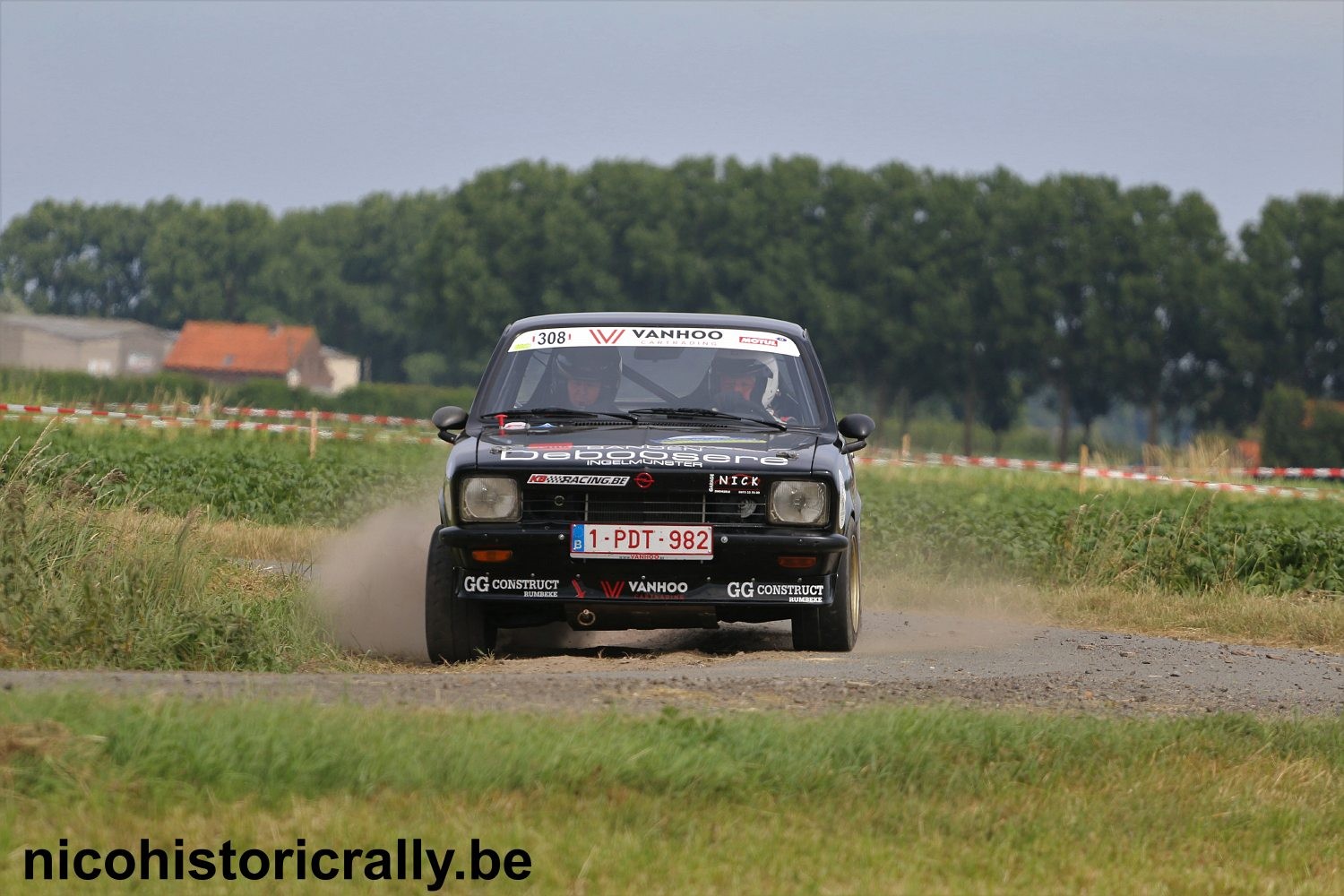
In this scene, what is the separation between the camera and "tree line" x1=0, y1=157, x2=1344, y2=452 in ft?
287

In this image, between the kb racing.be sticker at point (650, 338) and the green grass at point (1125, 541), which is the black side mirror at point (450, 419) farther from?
the green grass at point (1125, 541)

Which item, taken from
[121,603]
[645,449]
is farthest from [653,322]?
[121,603]

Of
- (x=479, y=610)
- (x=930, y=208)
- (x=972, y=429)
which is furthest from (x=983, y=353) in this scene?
(x=479, y=610)

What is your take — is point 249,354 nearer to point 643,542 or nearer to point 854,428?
point 854,428

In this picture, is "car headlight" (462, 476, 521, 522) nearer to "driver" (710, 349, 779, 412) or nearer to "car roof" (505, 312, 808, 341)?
"driver" (710, 349, 779, 412)

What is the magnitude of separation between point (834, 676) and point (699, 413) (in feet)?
7.38

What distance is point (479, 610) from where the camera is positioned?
31.7 ft

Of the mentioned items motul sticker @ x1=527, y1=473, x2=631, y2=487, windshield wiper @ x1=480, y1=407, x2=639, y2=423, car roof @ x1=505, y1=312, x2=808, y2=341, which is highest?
car roof @ x1=505, y1=312, x2=808, y2=341

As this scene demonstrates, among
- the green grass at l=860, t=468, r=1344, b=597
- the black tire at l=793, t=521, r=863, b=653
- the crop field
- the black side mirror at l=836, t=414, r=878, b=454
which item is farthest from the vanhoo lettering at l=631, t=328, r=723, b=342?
the green grass at l=860, t=468, r=1344, b=597

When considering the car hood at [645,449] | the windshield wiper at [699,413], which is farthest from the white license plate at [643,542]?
the windshield wiper at [699,413]

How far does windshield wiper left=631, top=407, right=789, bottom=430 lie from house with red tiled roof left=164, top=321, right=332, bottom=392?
120971mm

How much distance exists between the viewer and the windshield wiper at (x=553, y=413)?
10.2m

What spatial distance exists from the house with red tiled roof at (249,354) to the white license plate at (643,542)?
122013 millimetres

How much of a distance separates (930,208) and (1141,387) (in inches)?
625
